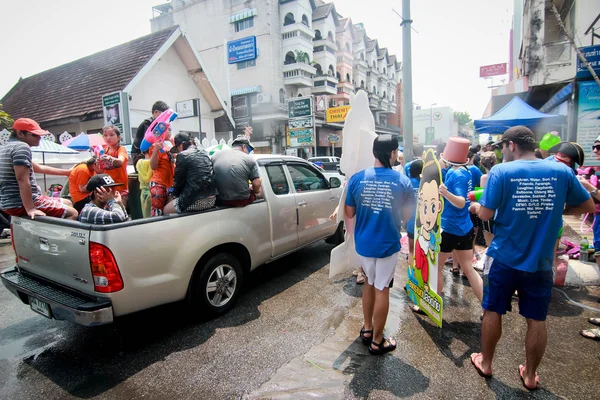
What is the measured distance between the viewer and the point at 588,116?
7.98 metres

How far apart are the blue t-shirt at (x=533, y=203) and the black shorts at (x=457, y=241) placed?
1.12 m

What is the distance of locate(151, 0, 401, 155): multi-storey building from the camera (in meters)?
28.5

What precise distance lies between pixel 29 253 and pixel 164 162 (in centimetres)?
160

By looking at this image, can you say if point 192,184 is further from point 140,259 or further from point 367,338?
point 367,338

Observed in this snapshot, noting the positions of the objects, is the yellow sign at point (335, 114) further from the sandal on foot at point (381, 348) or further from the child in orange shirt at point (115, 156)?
the sandal on foot at point (381, 348)

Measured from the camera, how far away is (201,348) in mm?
2986

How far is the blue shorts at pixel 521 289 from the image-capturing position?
2273mm

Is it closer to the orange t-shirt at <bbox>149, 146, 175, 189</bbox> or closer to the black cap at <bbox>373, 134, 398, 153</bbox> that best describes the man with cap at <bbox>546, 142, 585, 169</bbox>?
the black cap at <bbox>373, 134, 398, 153</bbox>

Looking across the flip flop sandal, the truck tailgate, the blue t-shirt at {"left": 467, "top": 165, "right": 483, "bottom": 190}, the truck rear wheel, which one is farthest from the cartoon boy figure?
the truck tailgate

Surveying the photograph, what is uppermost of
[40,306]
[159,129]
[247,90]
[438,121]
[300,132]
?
[247,90]

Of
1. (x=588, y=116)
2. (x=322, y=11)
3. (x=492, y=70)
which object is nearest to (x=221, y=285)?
(x=588, y=116)

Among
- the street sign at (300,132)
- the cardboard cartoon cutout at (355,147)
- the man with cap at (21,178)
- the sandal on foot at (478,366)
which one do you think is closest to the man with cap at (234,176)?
the cardboard cartoon cutout at (355,147)

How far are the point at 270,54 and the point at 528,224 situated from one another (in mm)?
30396

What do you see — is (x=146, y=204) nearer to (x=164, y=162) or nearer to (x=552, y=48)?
(x=164, y=162)
